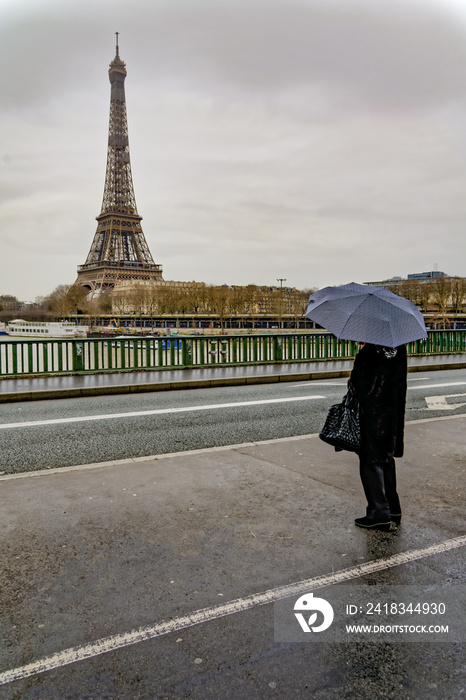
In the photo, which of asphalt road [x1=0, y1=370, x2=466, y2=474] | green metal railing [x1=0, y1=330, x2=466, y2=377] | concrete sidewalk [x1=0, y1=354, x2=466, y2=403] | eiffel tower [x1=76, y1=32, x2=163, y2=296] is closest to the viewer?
asphalt road [x1=0, y1=370, x2=466, y2=474]

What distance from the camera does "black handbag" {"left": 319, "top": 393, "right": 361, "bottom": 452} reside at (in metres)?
4.21

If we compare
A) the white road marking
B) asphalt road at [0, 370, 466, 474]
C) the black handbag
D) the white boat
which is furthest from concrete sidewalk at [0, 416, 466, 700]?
the white boat

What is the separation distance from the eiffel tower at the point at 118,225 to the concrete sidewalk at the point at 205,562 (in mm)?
111462

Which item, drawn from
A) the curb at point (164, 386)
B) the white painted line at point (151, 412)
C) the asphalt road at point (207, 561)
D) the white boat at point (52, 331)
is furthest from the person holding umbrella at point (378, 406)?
the white boat at point (52, 331)

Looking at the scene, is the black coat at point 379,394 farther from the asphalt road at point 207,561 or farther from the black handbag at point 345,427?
the asphalt road at point 207,561

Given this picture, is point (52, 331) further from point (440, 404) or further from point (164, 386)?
point (440, 404)

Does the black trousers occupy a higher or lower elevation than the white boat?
lower

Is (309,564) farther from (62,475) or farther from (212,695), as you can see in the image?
(62,475)

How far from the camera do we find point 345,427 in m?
4.25

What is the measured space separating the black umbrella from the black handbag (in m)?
0.58

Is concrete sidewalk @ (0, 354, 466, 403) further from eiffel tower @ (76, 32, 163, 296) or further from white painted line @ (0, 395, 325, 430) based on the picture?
eiffel tower @ (76, 32, 163, 296)

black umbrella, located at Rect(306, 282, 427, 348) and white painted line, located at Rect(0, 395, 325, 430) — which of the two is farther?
white painted line, located at Rect(0, 395, 325, 430)

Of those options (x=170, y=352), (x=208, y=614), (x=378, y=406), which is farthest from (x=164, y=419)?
(x=170, y=352)

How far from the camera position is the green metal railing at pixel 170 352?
14188mm
